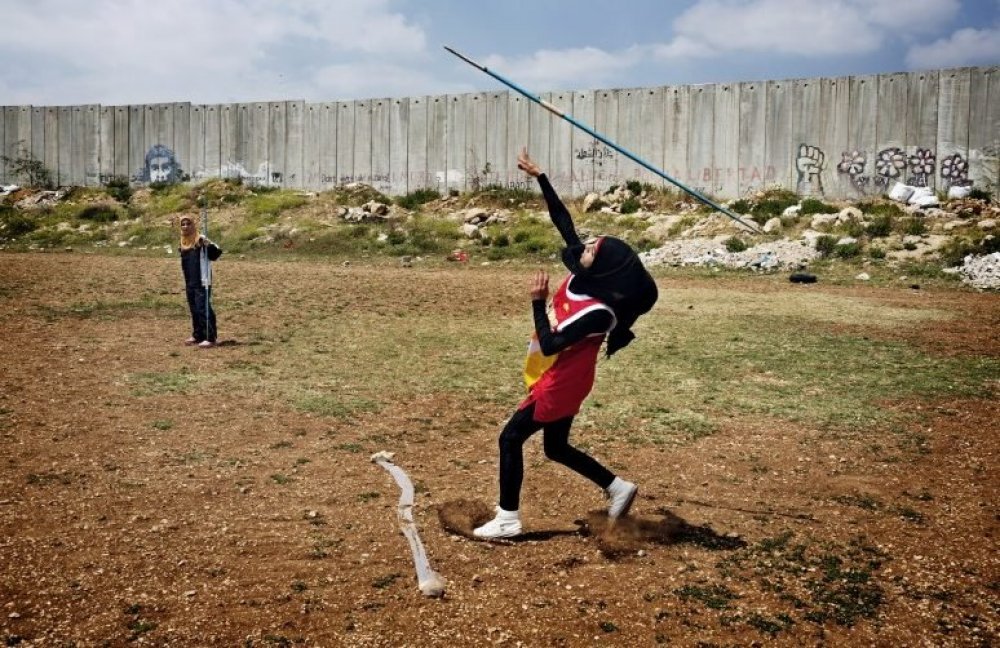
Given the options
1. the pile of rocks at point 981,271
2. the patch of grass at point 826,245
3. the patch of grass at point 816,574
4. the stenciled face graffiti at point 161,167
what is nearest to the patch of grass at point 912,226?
the patch of grass at point 826,245

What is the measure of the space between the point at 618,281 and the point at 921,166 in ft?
62.0

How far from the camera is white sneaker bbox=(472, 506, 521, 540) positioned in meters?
4.69

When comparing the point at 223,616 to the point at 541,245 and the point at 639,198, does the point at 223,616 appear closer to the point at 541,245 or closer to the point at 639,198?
the point at 541,245

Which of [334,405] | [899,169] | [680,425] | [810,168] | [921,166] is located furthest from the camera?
[810,168]

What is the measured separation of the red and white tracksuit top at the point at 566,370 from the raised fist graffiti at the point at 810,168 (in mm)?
18758

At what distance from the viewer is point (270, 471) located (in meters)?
5.82

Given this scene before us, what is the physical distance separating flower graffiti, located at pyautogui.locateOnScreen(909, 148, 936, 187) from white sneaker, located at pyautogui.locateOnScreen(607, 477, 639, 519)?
60.9 feet

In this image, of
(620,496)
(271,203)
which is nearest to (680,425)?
(620,496)

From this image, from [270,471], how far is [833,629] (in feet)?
12.2

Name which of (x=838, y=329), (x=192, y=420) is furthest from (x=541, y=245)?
(x=192, y=420)

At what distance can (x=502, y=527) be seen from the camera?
4.69 metres

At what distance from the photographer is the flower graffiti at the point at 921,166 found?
2023 cm

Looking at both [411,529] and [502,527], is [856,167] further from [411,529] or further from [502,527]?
[411,529]

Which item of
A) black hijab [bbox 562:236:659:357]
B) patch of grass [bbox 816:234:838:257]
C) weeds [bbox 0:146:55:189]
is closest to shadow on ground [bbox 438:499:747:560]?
black hijab [bbox 562:236:659:357]
